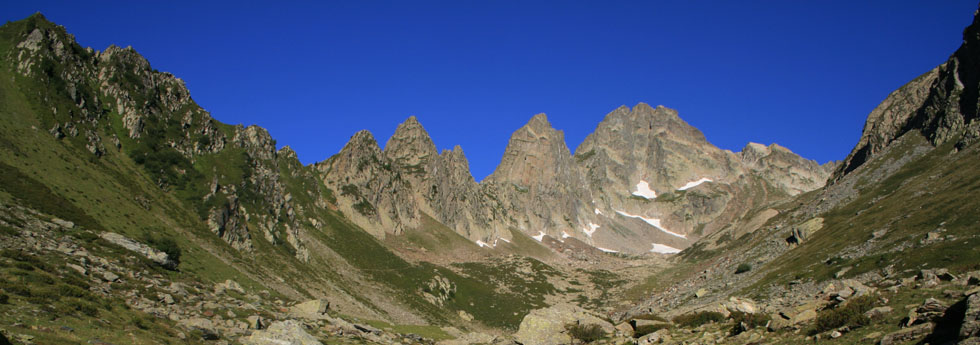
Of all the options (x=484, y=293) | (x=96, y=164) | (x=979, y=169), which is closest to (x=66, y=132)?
(x=96, y=164)

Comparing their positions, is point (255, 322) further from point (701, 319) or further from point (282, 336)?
point (701, 319)

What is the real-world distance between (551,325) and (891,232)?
54.4m

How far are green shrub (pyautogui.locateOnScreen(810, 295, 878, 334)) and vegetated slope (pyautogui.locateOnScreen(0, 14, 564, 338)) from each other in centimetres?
5065

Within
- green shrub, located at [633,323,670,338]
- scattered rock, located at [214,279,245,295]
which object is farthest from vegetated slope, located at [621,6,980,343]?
scattered rock, located at [214,279,245,295]

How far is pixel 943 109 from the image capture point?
373 ft

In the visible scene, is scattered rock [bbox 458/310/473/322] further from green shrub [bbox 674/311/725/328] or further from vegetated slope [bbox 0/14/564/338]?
green shrub [bbox 674/311/725/328]

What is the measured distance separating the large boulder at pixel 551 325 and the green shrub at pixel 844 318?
13488 millimetres

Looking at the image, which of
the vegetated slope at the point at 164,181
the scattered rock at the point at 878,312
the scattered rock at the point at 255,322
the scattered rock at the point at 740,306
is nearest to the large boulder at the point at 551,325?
the scattered rock at the point at 740,306

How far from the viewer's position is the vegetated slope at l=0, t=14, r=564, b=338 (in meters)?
56.6

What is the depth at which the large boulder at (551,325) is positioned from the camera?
31.3m

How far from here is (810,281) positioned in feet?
180

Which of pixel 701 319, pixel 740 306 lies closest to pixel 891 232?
pixel 740 306

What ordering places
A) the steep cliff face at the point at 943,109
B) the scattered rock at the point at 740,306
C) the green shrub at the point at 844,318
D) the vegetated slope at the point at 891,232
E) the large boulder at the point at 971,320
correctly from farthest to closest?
1. the steep cliff face at the point at 943,109
2. the scattered rock at the point at 740,306
3. the vegetated slope at the point at 891,232
4. the green shrub at the point at 844,318
5. the large boulder at the point at 971,320

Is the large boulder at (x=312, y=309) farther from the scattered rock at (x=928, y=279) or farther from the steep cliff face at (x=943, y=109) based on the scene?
the steep cliff face at (x=943, y=109)
